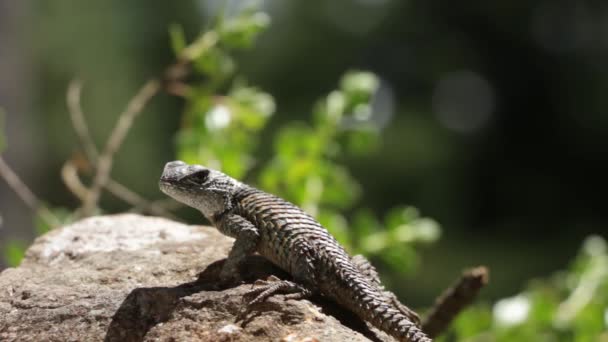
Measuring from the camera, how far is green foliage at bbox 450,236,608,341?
12.5 ft

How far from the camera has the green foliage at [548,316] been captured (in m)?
3.82

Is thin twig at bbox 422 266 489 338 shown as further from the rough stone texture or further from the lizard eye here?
the lizard eye

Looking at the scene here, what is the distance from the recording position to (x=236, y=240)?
2.53 meters

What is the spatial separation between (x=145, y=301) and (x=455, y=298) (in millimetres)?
1391

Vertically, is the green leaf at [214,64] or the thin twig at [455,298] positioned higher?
the green leaf at [214,64]

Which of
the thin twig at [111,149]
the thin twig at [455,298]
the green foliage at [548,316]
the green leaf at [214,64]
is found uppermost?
the green leaf at [214,64]

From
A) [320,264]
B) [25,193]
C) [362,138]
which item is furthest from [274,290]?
[25,193]

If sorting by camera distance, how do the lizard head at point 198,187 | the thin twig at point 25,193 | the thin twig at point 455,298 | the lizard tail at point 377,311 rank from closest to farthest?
the lizard tail at point 377,311 → the lizard head at point 198,187 → the thin twig at point 455,298 → the thin twig at point 25,193

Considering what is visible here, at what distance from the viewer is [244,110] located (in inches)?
155

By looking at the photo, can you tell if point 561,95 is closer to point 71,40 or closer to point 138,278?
point 71,40

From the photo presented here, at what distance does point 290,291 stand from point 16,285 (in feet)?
2.97

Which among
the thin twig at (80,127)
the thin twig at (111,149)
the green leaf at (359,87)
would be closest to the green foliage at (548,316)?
the green leaf at (359,87)

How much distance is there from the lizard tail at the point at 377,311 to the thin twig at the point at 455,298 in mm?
742

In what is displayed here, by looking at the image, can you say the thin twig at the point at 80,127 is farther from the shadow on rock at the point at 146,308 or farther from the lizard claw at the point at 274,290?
the lizard claw at the point at 274,290
